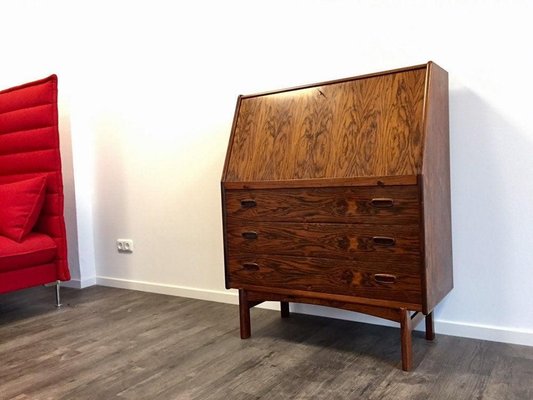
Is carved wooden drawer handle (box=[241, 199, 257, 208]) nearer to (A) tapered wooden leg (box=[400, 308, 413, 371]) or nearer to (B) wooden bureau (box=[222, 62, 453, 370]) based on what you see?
(B) wooden bureau (box=[222, 62, 453, 370])

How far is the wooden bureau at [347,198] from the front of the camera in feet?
5.96

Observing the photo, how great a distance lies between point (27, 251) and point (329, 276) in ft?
6.01

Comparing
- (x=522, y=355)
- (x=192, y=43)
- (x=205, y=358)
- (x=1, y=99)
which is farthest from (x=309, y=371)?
(x=1, y=99)

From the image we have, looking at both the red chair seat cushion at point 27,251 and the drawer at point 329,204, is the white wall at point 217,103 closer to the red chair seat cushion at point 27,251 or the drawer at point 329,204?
the drawer at point 329,204

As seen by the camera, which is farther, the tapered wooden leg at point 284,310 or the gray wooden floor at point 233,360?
the tapered wooden leg at point 284,310

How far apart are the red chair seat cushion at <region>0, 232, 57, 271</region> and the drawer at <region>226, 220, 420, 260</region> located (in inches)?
51.1

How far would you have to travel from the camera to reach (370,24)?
2.34m

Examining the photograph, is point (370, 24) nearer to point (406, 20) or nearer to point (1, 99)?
point (406, 20)

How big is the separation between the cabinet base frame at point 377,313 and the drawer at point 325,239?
203 millimetres

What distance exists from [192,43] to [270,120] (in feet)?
3.50

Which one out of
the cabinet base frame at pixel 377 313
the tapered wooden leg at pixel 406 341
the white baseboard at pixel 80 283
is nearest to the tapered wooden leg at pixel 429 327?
the cabinet base frame at pixel 377 313

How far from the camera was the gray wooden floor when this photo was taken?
1.74 metres

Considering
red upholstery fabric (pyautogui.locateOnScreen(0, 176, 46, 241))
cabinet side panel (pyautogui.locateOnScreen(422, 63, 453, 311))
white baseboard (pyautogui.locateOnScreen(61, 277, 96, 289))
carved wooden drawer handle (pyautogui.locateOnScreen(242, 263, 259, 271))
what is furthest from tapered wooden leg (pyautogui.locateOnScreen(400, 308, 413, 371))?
white baseboard (pyautogui.locateOnScreen(61, 277, 96, 289))

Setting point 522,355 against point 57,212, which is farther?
point 57,212
